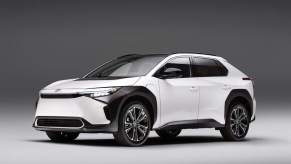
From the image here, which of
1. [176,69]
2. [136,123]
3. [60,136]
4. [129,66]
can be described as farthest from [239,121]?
[60,136]

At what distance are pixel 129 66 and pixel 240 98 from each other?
8.48 ft

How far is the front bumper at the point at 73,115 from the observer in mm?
16938

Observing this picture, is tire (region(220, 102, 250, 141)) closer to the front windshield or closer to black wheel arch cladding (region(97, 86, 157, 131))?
the front windshield

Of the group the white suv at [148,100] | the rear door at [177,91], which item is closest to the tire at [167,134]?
the white suv at [148,100]

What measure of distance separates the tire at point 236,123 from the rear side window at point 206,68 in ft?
2.41

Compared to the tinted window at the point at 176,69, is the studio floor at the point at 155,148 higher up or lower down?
lower down

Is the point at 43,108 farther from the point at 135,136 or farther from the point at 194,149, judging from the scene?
the point at 194,149

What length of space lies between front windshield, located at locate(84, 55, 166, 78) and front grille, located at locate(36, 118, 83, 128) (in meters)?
1.41

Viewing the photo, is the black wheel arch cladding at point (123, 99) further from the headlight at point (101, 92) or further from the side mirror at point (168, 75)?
the side mirror at point (168, 75)

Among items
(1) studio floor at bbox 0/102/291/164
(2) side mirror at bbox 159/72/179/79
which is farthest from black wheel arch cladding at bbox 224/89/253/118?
(2) side mirror at bbox 159/72/179/79

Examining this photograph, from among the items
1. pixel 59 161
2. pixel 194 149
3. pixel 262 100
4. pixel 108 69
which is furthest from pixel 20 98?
pixel 59 161

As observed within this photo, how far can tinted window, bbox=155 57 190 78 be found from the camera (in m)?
17.9

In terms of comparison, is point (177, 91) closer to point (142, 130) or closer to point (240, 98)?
point (142, 130)

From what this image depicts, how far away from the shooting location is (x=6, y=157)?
15312mm
